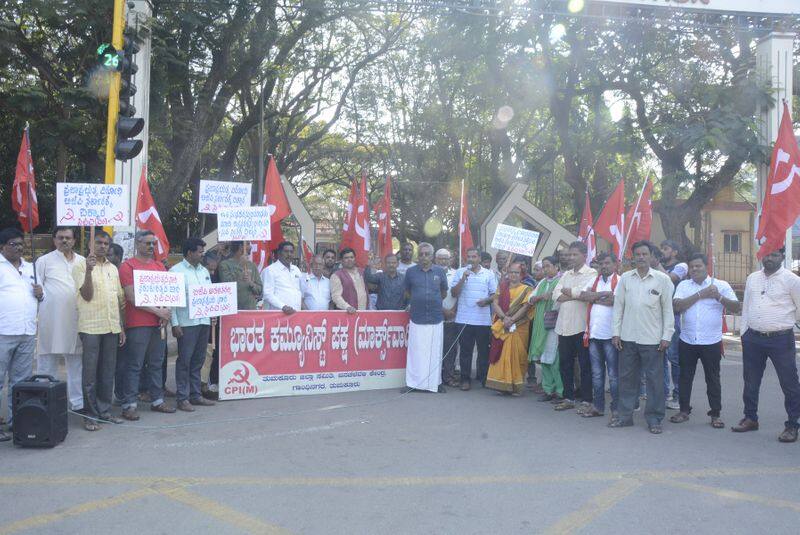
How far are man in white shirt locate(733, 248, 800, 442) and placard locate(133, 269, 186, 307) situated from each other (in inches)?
231

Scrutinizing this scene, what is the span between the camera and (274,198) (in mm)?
10375

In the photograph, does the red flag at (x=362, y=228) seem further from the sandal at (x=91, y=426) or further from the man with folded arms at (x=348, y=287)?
the sandal at (x=91, y=426)

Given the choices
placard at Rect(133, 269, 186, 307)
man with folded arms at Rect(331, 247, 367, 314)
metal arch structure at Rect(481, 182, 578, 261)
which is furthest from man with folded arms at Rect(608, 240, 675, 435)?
metal arch structure at Rect(481, 182, 578, 261)

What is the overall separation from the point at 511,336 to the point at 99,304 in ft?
16.2

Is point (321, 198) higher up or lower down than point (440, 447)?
higher up

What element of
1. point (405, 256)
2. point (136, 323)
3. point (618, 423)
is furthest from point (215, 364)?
point (618, 423)

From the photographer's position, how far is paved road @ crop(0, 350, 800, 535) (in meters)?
4.52

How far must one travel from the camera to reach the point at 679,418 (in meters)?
7.61

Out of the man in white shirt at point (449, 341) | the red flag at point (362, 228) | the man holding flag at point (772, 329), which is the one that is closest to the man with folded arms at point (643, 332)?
the man holding flag at point (772, 329)

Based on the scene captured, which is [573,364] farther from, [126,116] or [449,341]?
[126,116]

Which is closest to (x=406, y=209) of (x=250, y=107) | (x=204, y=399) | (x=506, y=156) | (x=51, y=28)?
(x=506, y=156)

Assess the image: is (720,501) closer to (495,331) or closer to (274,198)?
(495,331)

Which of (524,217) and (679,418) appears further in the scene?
(524,217)

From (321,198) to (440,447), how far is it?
3637cm
